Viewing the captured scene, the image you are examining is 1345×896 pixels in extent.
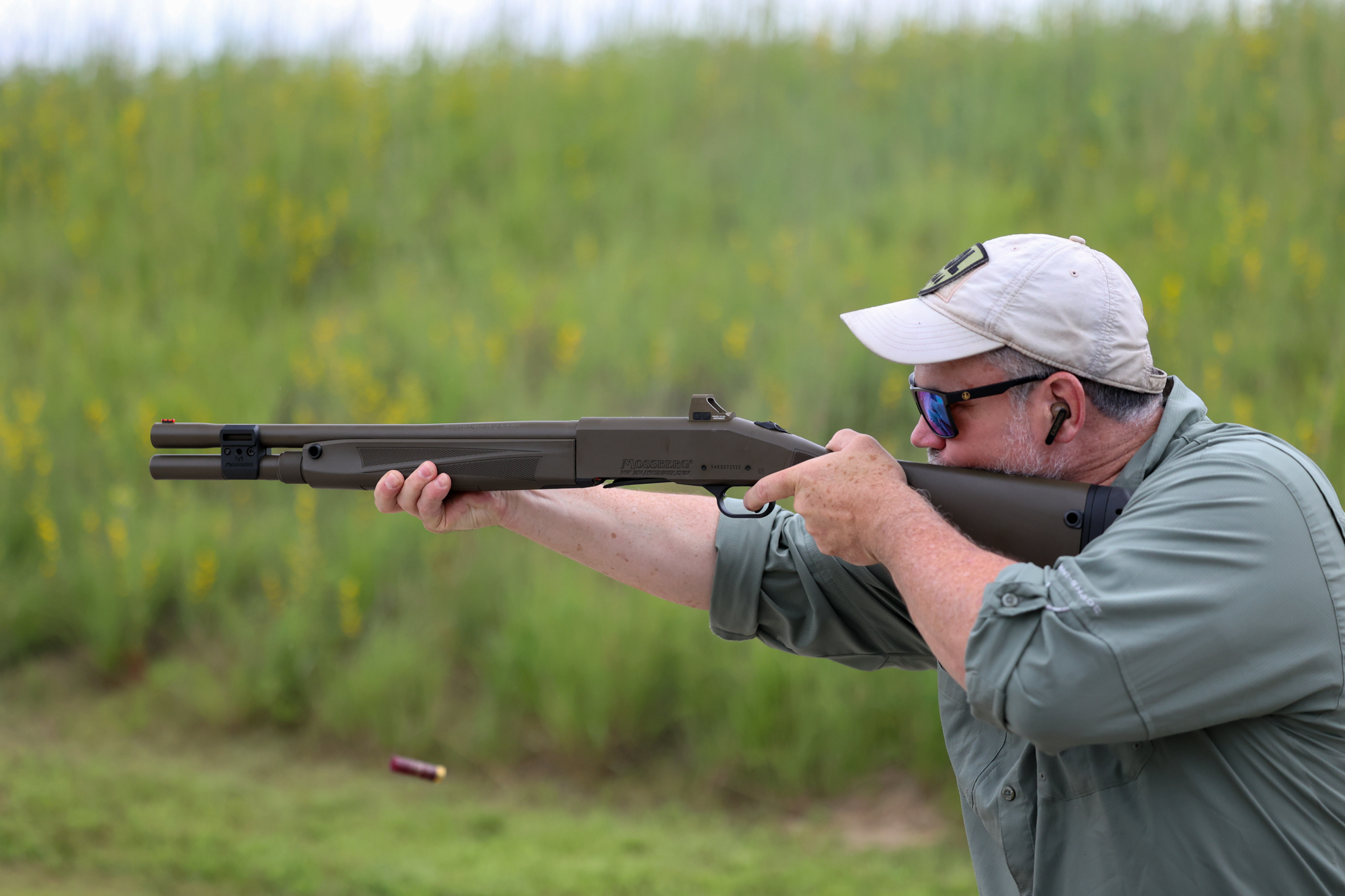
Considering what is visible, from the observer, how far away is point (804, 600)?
2.30 m

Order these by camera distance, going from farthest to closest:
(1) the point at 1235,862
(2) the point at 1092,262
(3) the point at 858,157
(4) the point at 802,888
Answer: (3) the point at 858,157, (4) the point at 802,888, (2) the point at 1092,262, (1) the point at 1235,862

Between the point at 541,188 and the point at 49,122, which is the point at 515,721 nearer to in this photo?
the point at 541,188

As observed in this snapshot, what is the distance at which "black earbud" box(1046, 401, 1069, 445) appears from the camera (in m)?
Result: 1.84

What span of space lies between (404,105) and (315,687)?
4.76 m

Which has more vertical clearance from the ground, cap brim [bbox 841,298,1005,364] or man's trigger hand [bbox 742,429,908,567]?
cap brim [bbox 841,298,1005,364]

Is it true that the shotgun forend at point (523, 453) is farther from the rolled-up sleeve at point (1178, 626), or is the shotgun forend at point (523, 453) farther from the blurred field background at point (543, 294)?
the blurred field background at point (543, 294)

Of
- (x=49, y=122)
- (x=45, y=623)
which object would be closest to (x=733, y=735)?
(x=45, y=623)

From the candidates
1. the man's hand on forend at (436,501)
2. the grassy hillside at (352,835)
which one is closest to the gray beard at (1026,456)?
the man's hand on forend at (436,501)

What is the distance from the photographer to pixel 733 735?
4.41 metres

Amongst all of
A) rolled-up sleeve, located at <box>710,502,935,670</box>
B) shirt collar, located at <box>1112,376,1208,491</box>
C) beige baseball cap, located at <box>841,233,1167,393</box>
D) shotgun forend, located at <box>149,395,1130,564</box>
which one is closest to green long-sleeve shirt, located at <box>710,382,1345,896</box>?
shirt collar, located at <box>1112,376,1208,491</box>

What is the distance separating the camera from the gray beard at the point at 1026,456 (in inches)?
74.6

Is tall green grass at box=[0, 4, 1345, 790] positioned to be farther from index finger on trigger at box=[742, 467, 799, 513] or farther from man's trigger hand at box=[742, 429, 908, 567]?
man's trigger hand at box=[742, 429, 908, 567]

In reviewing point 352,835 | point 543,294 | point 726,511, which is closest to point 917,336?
point 726,511

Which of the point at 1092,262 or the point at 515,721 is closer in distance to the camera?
the point at 1092,262
